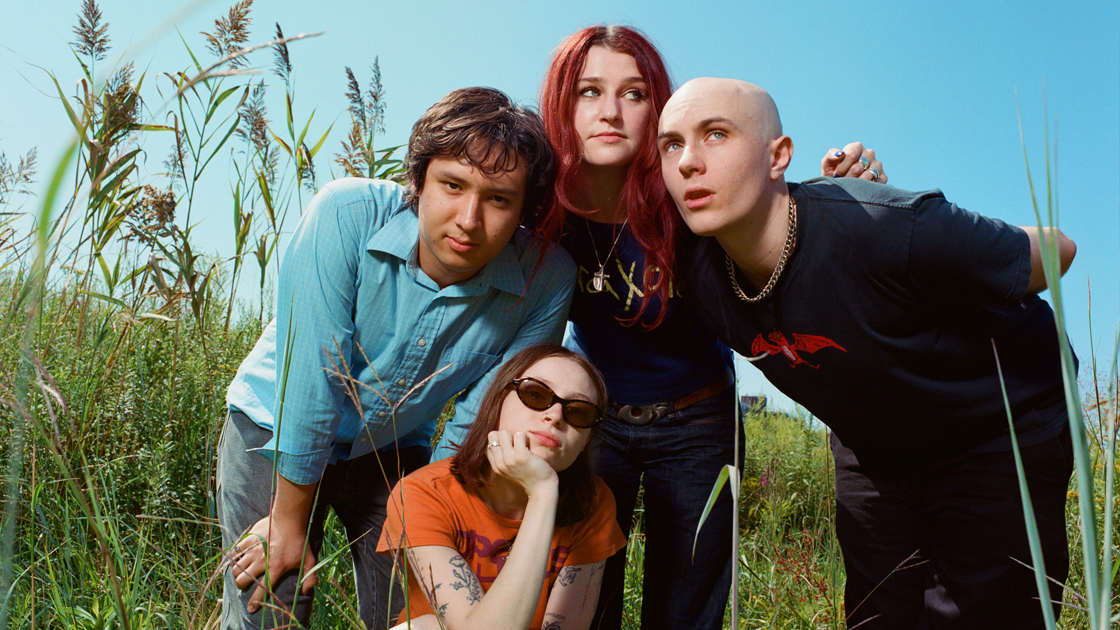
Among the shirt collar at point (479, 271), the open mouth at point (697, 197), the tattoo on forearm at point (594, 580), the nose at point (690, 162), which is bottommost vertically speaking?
the tattoo on forearm at point (594, 580)

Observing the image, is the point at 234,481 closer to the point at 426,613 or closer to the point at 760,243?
the point at 426,613

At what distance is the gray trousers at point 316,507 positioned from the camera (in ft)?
6.75

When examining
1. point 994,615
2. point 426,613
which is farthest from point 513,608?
point 994,615

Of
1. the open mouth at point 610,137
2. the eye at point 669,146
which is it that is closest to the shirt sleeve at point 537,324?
the open mouth at point 610,137

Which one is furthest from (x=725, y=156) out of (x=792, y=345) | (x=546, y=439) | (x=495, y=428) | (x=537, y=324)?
(x=495, y=428)

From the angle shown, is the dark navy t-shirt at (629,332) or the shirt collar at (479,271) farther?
the dark navy t-shirt at (629,332)

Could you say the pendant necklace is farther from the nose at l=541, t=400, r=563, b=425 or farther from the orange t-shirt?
the orange t-shirt

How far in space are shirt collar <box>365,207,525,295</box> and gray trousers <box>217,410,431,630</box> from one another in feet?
1.81

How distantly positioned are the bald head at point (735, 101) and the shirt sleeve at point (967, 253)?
1.47 feet

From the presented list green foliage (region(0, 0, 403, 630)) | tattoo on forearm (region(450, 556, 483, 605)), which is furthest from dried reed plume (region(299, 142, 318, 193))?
tattoo on forearm (region(450, 556, 483, 605))

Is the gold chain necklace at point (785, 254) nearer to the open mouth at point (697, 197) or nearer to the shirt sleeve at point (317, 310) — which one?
the open mouth at point (697, 197)

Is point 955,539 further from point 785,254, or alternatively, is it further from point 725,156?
point 725,156

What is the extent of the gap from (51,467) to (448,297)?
1.69 metres

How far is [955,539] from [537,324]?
1377 millimetres
